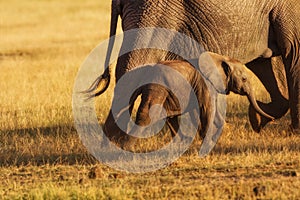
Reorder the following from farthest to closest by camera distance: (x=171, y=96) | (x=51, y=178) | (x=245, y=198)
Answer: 1. (x=171, y=96)
2. (x=51, y=178)
3. (x=245, y=198)

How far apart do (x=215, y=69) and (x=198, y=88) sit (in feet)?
0.99

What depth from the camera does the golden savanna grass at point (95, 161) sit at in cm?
803

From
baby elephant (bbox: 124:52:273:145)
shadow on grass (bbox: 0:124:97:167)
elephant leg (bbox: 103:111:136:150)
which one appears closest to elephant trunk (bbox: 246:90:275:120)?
baby elephant (bbox: 124:52:273:145)

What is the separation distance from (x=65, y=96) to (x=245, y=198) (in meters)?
6.85

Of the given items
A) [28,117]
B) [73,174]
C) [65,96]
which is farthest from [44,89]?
[73,174]

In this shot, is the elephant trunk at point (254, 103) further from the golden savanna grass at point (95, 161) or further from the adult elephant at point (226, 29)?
the adult elephant at point (226, 29)

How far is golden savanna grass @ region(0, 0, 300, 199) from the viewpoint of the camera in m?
8.03

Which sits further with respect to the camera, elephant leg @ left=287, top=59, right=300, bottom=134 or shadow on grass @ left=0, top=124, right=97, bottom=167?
elephant leg @ left=287, top=59, right=300, bottom=134

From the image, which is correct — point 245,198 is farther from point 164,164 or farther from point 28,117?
point 28,117

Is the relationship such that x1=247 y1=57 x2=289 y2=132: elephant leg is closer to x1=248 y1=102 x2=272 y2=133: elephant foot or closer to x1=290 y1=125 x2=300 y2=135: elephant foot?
x1=248 y1=102 x2=272 y2=133: elephant foot

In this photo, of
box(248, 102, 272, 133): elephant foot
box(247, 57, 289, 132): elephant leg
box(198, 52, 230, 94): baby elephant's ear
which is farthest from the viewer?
box(247, 57, 289, 132): elephant leg

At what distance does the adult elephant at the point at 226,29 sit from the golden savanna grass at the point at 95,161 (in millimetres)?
705

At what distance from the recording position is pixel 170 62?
9.89 meters

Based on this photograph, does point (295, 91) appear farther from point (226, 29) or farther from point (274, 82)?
point (226, 29)
